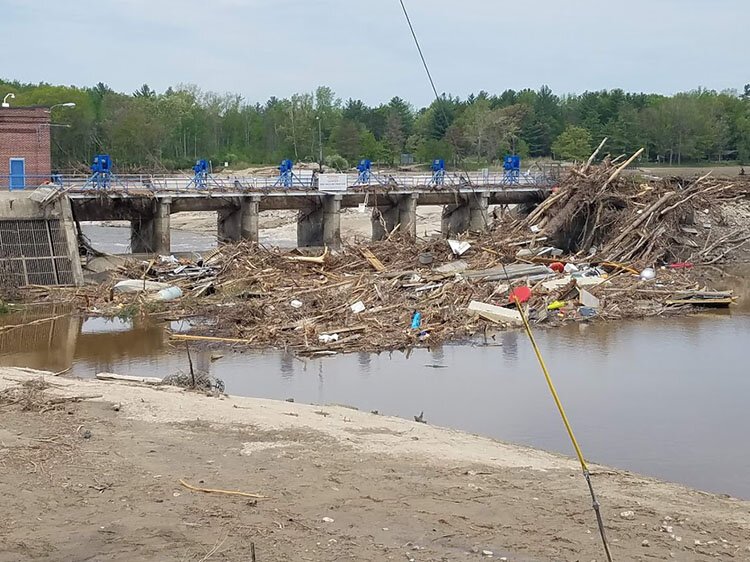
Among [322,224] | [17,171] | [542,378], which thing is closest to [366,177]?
[322,224]

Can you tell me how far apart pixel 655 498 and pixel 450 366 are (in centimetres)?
1033

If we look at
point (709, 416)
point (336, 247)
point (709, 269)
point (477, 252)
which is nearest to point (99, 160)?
point (336, 247)

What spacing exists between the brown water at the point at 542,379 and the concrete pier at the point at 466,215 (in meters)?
18.2

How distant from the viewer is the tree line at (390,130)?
244 ft

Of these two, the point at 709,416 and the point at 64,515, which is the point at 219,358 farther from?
the point at 64,515

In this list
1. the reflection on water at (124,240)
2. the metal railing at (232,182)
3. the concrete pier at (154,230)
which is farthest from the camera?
the reflection on water at (124,240)

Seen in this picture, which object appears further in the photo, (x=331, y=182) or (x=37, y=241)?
(x=331, y=182)

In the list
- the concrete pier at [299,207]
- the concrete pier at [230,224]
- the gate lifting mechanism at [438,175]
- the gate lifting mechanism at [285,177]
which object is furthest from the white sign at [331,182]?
the gate lifting mechanism at [438,175]

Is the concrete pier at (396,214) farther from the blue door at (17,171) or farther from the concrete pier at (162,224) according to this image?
the blue door at (17,171)

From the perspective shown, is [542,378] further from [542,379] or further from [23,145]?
[23,145]

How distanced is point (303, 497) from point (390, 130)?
281 feet

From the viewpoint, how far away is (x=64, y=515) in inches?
364

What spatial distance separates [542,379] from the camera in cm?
1966

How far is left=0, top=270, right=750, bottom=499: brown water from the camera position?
586 inches
